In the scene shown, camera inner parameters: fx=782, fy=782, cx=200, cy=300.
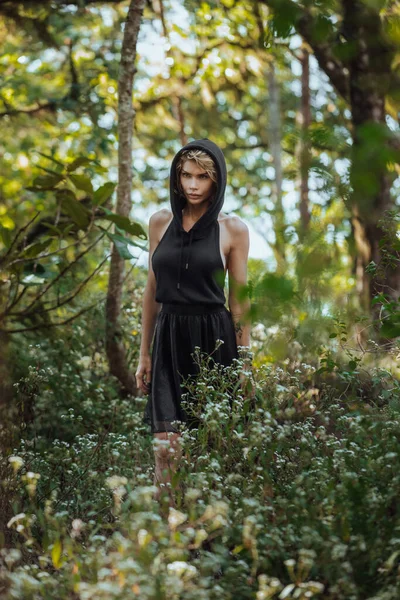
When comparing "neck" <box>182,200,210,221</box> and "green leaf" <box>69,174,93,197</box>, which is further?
"green leaf" <box>69,174,93,197</box>

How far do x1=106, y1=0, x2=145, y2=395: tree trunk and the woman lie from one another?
1.90m

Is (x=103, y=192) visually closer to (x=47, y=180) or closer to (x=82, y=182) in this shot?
(x=82, y=182)

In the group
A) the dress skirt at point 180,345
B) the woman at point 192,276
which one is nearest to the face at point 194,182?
the woman at point 192,276

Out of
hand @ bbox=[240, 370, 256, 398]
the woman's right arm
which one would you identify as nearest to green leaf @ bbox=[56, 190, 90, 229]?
the woman's right arm

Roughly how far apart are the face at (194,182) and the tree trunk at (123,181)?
1957 millimetres

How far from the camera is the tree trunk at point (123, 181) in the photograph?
5.70 m

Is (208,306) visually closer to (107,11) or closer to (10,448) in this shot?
(10,448)

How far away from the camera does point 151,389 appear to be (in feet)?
13.2

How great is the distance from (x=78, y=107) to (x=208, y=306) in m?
5.09

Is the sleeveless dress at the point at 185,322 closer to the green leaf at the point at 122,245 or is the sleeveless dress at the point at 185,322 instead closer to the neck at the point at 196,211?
the neck at the point at 196,211

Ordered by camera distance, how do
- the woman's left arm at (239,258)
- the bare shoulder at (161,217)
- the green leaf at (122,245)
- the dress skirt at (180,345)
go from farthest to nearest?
the green leaf at (122,245) < the bare shoulder at (161,217) < the woman's left arm at (239,258) < the dress skirt at (180,345)

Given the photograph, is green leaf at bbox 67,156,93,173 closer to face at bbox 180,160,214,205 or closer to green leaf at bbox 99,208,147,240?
green leaf at bbox 99,208,147,240

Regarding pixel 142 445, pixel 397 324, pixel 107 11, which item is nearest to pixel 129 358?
pixel 142 445

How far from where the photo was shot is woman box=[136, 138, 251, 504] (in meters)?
3.91
